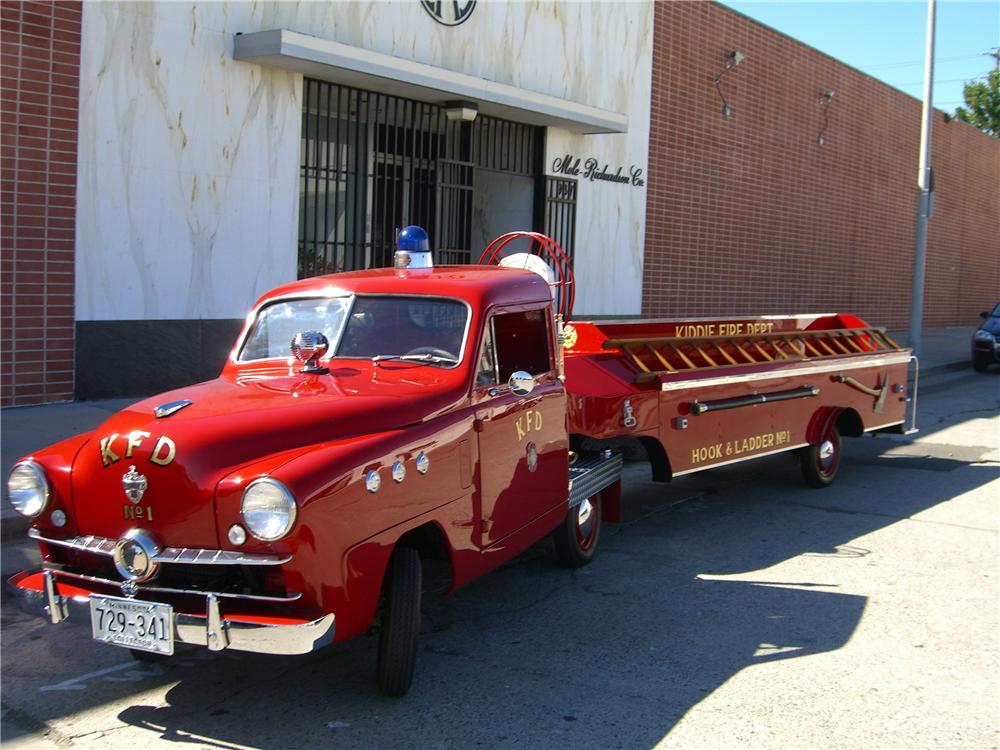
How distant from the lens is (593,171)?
1678 centimetres

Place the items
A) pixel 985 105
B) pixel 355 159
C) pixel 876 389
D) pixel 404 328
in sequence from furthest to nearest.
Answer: pixel 985 105 → pixel 355 159 → pixel 876 389 → pixel 404 328

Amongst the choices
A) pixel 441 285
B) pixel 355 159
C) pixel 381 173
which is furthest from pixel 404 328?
pixel 381 173

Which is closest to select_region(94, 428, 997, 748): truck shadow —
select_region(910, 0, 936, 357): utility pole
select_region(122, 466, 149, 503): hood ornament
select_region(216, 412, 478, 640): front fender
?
select_region(216, 412, 478, 640): front fender

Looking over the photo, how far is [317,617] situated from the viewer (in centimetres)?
378

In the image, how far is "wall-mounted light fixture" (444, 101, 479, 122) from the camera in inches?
527

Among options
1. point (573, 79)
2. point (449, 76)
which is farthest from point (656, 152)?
point (449, 76)

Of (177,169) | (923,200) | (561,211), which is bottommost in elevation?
(177,169)

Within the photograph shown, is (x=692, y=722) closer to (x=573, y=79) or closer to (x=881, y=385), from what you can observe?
(x=881, y=385)

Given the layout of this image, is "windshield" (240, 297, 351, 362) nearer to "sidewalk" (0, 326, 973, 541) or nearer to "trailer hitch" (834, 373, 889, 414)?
"sidewalk" (0, 326, 973, 541)

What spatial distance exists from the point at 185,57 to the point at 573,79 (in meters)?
7.45

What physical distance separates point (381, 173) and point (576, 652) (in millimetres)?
9295

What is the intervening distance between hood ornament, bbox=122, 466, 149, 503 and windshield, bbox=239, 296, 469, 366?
1407mm

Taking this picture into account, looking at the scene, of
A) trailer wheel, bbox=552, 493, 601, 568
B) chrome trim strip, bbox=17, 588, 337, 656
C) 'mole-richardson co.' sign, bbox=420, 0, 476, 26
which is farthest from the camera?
'mole-richardson co.' sign, bbox=420, 0, 476, 26

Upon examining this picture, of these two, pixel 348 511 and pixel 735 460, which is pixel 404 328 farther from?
pixel 735 460
